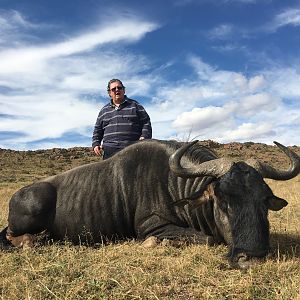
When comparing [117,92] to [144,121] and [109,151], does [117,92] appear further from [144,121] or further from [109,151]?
[109,151]

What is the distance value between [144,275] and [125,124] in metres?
3.74

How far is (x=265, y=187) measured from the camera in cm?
477

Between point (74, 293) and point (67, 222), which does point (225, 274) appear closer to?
point (74, 293)

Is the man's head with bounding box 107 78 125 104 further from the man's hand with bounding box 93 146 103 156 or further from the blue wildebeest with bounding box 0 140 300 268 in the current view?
the blue wildebeest with bounding box 0 140 300 268

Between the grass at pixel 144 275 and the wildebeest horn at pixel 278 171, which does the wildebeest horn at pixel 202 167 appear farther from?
the grass at pixel 144 275

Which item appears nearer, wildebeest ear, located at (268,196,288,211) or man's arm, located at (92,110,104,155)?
wildebeest ear, located at (268,196,288,211)

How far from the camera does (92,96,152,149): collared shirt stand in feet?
24.8

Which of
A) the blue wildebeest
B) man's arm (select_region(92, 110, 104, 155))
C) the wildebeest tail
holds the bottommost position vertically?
the wildebeest tail

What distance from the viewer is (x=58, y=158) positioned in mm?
41375

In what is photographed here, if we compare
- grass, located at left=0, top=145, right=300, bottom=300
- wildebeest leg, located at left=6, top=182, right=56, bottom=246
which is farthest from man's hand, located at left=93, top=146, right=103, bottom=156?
grass, located at left=0, top=145, right=300, bottom=300

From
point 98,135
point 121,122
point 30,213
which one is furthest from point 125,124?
point 30,213

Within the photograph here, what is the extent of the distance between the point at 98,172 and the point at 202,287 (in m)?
3.18

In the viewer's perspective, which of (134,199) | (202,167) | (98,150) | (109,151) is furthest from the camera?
(98,150)

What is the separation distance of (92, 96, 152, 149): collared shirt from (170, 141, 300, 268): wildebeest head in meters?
2.37
